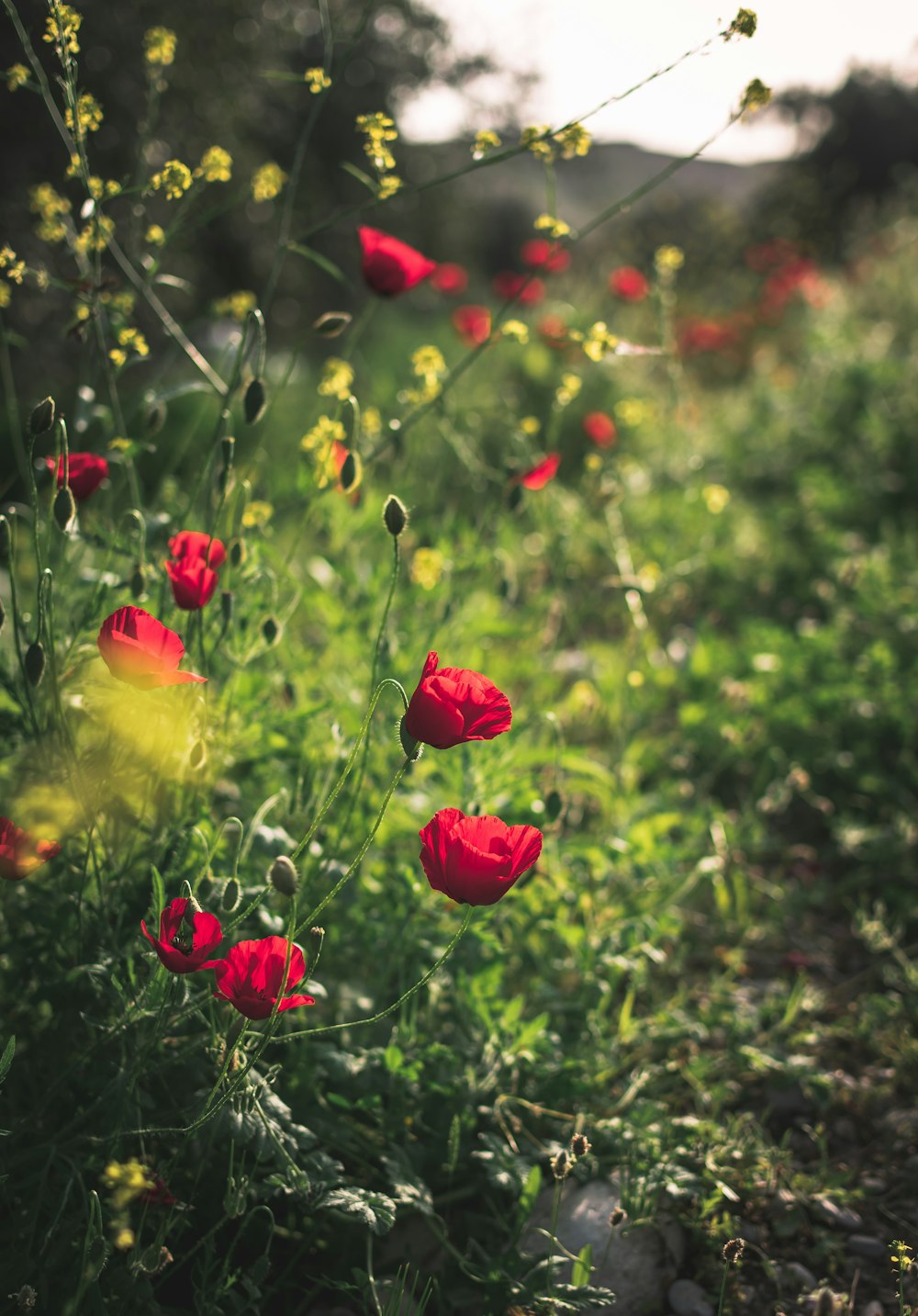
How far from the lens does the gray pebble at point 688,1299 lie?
1.49 metres

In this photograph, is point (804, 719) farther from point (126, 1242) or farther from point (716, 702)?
point (126, 1242)

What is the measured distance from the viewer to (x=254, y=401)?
62.8 inches

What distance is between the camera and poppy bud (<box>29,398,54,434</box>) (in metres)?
1.34

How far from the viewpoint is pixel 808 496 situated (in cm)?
383

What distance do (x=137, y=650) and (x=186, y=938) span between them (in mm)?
335

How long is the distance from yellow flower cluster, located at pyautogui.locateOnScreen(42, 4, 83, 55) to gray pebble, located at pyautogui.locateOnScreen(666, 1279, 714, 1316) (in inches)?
76.6

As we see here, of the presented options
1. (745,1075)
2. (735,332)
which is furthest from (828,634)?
(735,332)

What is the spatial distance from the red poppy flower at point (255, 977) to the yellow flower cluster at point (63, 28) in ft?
4.02

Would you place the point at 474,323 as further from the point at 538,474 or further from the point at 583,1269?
the point at 583,1269

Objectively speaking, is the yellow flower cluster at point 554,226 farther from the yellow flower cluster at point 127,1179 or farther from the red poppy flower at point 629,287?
the red poppy flower at point 629,287

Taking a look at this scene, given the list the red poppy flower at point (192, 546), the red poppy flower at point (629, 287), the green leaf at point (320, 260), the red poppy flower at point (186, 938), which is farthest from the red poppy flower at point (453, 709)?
the red poppy flower at point (629, 287)

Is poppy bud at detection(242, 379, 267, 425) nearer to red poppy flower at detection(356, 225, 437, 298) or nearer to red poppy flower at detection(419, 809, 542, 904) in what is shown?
red poppy flower at detection(356, 225, 437, 298)

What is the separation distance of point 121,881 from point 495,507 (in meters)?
1.09

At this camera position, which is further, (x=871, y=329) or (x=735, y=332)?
(x=735, y=332)
